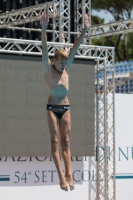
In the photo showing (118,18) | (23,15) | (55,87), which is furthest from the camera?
(118,18)

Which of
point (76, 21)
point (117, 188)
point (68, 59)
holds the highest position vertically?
point (76, 21)

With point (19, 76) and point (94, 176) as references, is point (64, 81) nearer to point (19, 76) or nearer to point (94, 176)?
point (19, 76)

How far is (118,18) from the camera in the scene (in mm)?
37906

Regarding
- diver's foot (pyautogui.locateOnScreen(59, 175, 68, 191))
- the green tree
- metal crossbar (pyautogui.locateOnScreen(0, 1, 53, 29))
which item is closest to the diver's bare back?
diver's foot (pyautogui.locateOnScreen(59, 175, 68, 191))


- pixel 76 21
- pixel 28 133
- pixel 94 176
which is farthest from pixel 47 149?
pixel 76 21

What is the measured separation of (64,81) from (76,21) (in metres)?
14.5

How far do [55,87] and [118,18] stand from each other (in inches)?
1218

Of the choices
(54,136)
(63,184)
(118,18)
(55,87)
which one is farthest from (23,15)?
(118,18)

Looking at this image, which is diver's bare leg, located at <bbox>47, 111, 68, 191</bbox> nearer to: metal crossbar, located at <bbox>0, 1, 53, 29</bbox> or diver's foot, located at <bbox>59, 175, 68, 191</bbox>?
diver's foot, located at <bbox>59, 175, 68, 191</bbox>

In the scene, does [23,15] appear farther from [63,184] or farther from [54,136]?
[63,184]

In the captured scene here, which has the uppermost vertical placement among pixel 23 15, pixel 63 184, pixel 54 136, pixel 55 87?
pixel 23 15

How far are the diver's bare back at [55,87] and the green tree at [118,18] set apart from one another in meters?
30.1

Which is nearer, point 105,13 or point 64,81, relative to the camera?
point 64,81

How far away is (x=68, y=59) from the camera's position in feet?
24.7
